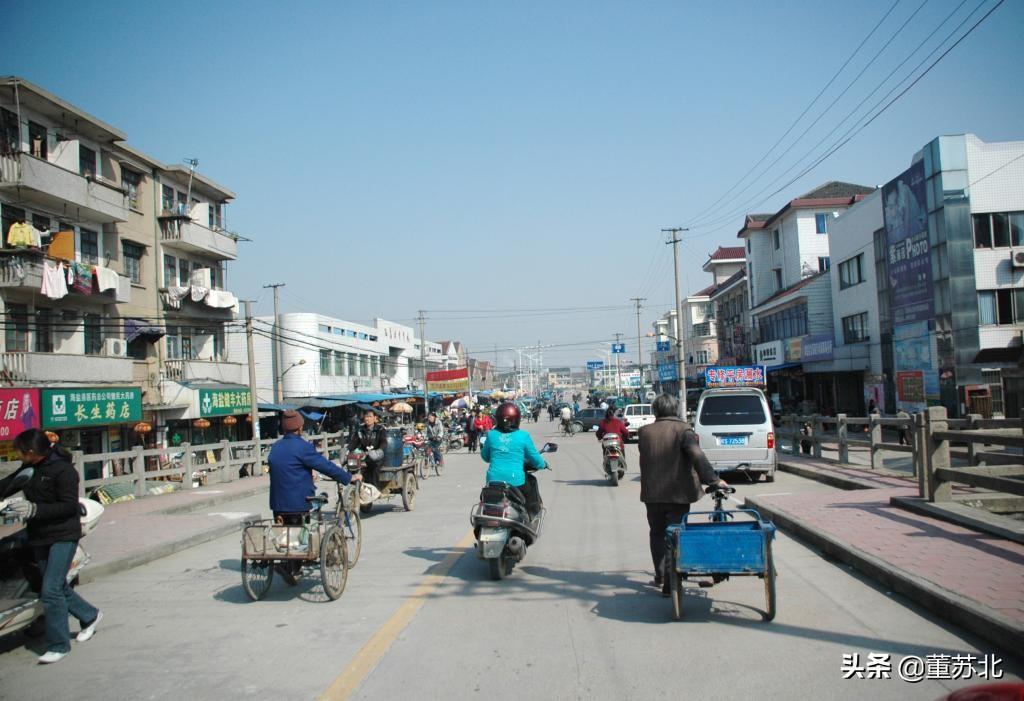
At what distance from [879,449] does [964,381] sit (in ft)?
50.2

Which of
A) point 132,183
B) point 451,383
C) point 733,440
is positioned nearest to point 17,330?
point 132,183

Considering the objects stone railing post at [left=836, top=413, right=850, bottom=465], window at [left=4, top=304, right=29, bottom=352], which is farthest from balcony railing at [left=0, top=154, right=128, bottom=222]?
stone railing post at [left=836, top=413, right=850, bottom=465]

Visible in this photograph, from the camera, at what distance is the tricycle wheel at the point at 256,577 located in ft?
23.9

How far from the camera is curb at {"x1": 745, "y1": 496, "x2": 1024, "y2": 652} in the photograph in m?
5.18

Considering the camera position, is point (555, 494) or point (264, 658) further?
point (555, 494)

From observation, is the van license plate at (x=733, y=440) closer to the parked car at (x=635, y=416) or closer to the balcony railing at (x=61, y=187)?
the parked car at (x=635, y=416)

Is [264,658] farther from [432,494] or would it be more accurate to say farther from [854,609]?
[432,494]

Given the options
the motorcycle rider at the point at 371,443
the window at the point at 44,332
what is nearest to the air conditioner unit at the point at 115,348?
the window at the point at 44,332

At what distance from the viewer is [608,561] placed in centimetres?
873

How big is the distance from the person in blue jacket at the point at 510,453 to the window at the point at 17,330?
20061 millimetres

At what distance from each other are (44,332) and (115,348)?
3295 millimetres

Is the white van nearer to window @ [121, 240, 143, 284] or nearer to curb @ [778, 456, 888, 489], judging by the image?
curb @ [778, 456, 888, 489]

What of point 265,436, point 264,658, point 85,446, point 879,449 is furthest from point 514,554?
point 265,436

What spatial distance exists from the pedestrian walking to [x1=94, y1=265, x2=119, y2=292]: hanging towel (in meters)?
23.7
